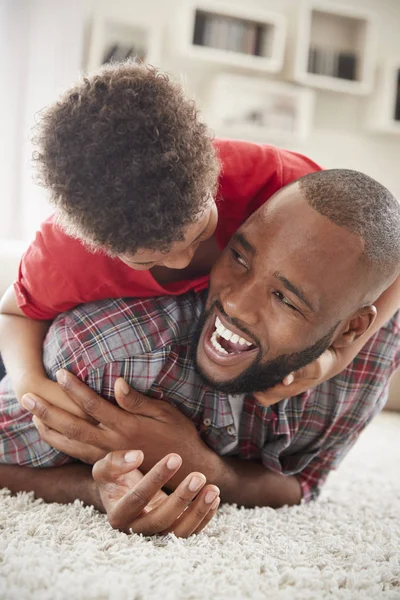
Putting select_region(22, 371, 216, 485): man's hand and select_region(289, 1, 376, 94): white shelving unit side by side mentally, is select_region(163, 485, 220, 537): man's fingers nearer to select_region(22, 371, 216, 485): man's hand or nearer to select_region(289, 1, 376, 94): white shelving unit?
select_region(22, 371, 216, 485): man's hand

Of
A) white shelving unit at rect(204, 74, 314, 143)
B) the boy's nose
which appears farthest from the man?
white shelving unit at rect(204, 74, 314, 143)

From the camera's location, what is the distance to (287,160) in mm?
1355

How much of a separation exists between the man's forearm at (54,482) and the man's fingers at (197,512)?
19 centimetres

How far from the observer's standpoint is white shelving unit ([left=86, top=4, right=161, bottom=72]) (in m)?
3.26

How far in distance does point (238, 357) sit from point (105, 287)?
0.93 ft

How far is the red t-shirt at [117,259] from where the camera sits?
1.19m

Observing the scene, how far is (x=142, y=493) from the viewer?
0.98 m

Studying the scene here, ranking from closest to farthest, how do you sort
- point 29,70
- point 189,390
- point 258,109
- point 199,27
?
point 189,390
point 29,70
point 199,27
point 258,109

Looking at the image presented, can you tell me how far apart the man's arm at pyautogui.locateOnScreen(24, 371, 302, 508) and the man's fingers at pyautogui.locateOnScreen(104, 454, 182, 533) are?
169 mm

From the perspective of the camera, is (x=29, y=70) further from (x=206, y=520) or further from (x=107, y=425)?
(x=206, y=520)

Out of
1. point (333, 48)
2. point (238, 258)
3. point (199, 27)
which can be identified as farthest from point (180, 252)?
point (333, 48)

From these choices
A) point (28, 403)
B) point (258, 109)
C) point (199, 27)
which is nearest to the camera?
point (28, 403)

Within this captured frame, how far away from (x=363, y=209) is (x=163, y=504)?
2.02 feet

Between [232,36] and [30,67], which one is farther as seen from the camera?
[232,36]
